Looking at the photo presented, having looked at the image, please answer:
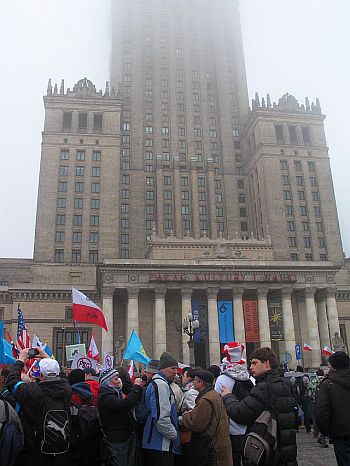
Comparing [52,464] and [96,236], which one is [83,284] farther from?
[52,464]

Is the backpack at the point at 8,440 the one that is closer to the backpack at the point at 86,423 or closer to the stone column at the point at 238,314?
the backpack at the point at 86,423

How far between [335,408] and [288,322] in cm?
4277

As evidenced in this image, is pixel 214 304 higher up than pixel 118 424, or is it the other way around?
pixel 214 304

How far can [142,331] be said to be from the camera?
159ft

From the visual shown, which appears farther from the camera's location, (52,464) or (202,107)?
(202,107)

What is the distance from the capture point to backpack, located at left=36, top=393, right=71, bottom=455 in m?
5.84

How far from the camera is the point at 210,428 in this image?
6.45 meters

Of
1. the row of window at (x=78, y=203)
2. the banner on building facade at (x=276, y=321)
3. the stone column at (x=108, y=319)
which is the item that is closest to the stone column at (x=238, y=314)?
the banner on building facade at (x=276, y=321)

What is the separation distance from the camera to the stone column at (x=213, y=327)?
4519cm

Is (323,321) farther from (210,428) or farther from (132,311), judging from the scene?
(210,428)

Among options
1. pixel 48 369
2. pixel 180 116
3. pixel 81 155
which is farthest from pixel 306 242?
pixel 48 369

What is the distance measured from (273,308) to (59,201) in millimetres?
32456

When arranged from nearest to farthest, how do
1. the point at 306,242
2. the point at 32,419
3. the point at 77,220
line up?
the point at 32,419 → the point at 77,220 → the point at 306,242

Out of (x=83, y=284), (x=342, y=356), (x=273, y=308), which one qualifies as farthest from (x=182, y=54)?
(x=342, y=356)
